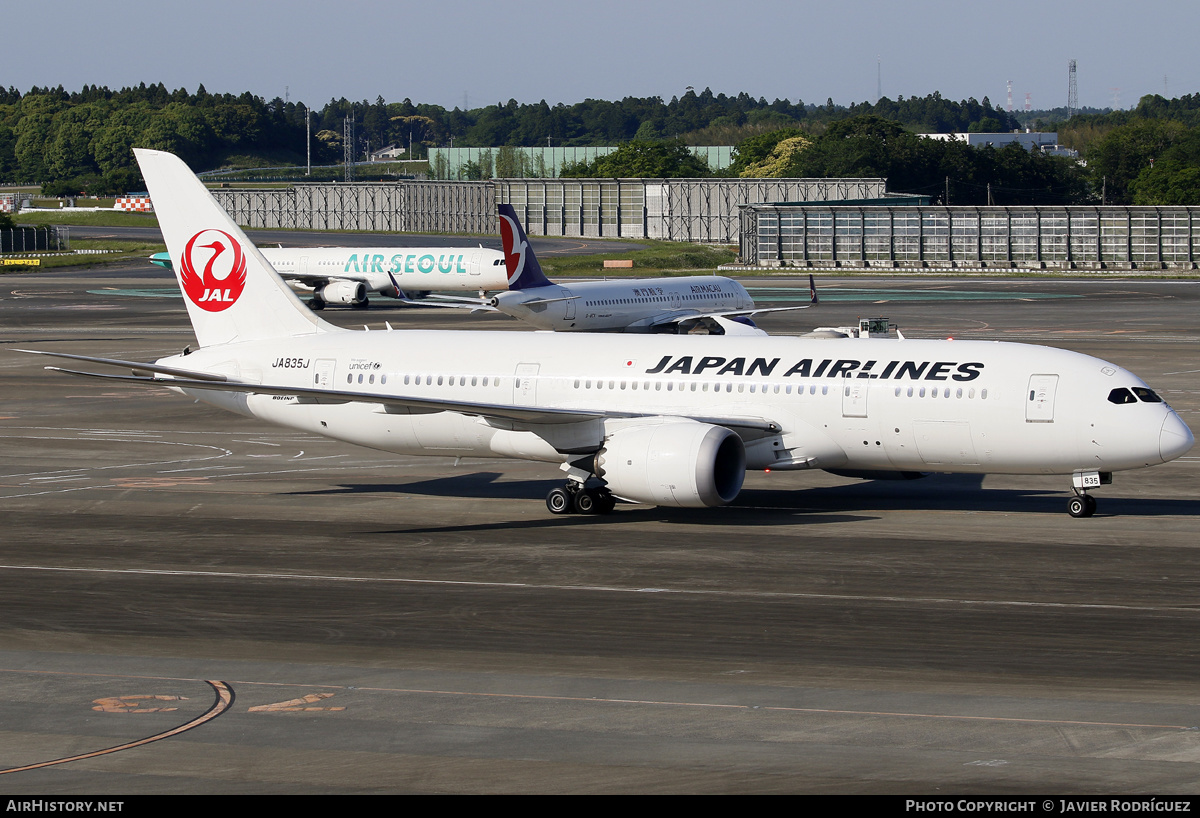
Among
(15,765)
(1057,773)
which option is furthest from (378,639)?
(1057,773)

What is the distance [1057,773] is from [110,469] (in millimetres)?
32605

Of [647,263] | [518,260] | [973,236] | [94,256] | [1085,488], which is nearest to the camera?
[1085,488]

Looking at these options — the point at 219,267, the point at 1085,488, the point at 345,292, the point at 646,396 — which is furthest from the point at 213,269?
the point at 345,292

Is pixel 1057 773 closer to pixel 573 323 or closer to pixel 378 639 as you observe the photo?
pixel 378 639

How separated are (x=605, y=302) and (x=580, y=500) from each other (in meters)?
43.9

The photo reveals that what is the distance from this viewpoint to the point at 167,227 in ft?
127

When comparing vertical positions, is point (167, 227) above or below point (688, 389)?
above

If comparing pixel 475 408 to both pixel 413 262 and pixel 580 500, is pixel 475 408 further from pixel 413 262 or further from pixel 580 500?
pixel 413 262

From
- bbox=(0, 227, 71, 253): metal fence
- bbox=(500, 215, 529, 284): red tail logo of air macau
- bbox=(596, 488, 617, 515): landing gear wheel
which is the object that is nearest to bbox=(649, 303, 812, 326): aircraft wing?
bbox=(500, 215, 529, 284): red tail logo of air macau

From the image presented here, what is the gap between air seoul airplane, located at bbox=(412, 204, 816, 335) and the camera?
7500 cm

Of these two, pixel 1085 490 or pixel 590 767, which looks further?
pixel 1085 490

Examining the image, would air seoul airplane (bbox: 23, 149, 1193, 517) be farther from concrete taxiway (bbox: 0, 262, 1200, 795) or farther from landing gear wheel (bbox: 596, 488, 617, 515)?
concrete taxiway (bbox: 0, 262, 1200, 795)

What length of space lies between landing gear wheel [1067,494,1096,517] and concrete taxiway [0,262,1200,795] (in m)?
0.37

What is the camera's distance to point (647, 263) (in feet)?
507
